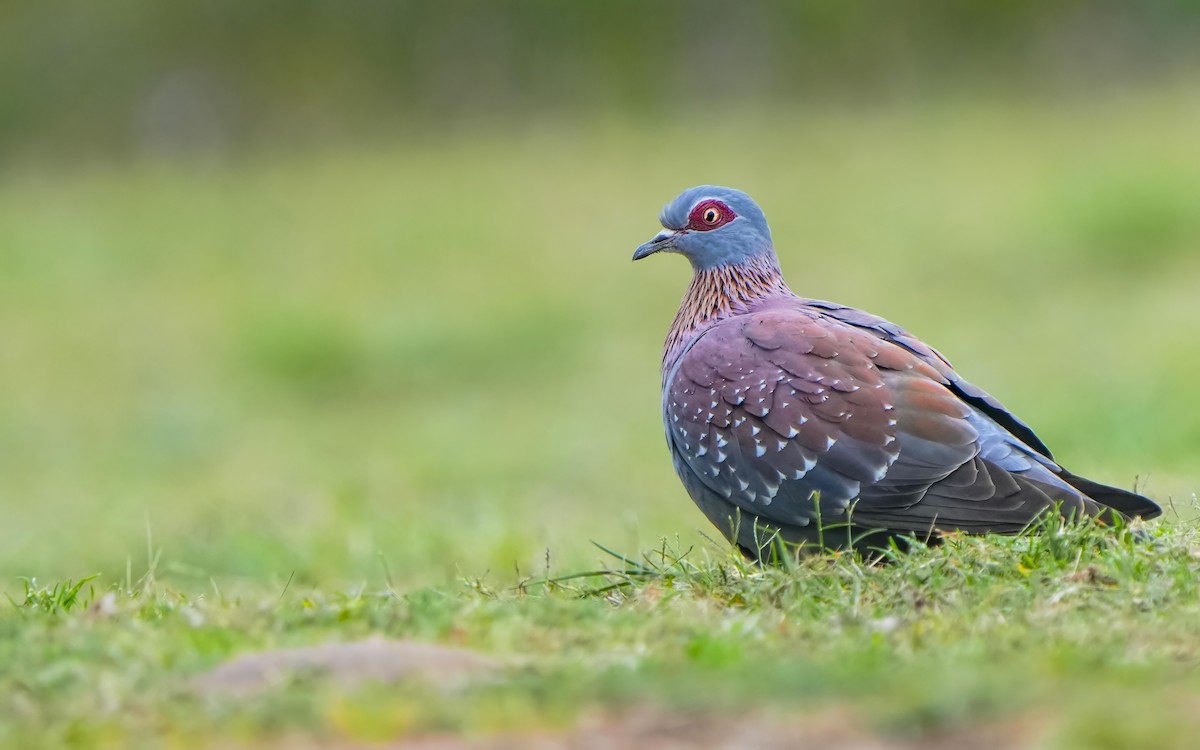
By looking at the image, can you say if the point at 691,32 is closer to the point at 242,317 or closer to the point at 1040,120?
the point at 1040,120

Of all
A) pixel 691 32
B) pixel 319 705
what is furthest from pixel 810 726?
pixel 691 32

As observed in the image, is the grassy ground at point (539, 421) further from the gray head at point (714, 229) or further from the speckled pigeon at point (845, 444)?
the gray head at point (714, 229)

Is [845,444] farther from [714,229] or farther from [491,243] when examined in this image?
[491,243]

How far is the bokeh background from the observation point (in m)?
11.3

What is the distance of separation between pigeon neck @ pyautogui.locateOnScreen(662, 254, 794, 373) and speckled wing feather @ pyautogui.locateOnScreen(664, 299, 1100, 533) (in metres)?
0.56

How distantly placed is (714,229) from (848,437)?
5.22ft

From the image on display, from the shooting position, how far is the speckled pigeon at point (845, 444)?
561cm

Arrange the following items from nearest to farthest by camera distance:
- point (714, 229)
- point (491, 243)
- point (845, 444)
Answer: point (845, 444) → point (714, 229) → point (491, 243)

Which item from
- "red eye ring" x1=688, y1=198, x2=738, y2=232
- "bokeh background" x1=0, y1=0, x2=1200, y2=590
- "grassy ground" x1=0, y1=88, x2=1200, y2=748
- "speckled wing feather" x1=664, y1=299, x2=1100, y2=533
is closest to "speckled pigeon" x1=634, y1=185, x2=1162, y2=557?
"speckled wing feather" x1=664, y1=299, x2=1100, y2=533

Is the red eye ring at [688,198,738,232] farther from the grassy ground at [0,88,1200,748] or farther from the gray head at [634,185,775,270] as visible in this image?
the grassy ground at [0,88,1200,748]

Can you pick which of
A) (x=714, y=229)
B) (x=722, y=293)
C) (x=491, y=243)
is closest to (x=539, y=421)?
(x=491, y=243)

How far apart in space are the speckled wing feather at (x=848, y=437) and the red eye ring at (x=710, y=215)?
933 mm

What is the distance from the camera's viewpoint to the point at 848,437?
5766 mm

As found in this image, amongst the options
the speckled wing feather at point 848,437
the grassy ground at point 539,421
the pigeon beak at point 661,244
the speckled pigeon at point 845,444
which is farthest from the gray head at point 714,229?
the grassy ground at point 539,421
